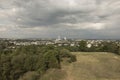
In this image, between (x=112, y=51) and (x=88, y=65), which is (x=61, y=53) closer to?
(x=88, y=65)

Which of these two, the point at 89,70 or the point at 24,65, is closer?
the point at 89,70

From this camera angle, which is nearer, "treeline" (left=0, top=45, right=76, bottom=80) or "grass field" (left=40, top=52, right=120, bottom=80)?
"grass field" (left=40, top=52, right=120, bottom=80)

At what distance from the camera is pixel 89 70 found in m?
47.8

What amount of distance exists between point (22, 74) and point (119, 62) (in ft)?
79.5

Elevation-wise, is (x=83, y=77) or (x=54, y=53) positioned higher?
(x=54, y=53)

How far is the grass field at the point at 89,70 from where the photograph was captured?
140ft

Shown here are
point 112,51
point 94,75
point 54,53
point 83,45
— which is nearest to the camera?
point 94,75

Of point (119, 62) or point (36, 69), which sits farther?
point (119, 62)

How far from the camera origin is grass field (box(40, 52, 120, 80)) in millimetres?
42781

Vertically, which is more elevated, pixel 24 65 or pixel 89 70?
pixel 24 65

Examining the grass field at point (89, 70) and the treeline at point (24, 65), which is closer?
the grass field at point (89, 70)

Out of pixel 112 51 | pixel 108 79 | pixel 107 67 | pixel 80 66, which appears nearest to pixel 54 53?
pixel 80 66

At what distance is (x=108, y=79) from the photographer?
40.6 m

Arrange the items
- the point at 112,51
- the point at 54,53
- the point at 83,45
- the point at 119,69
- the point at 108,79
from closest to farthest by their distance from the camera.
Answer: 1. the point at 108,79
2. the point at 119,69
3. the point at 54,53
4. the point at 112,51
5. the point at 83,45
